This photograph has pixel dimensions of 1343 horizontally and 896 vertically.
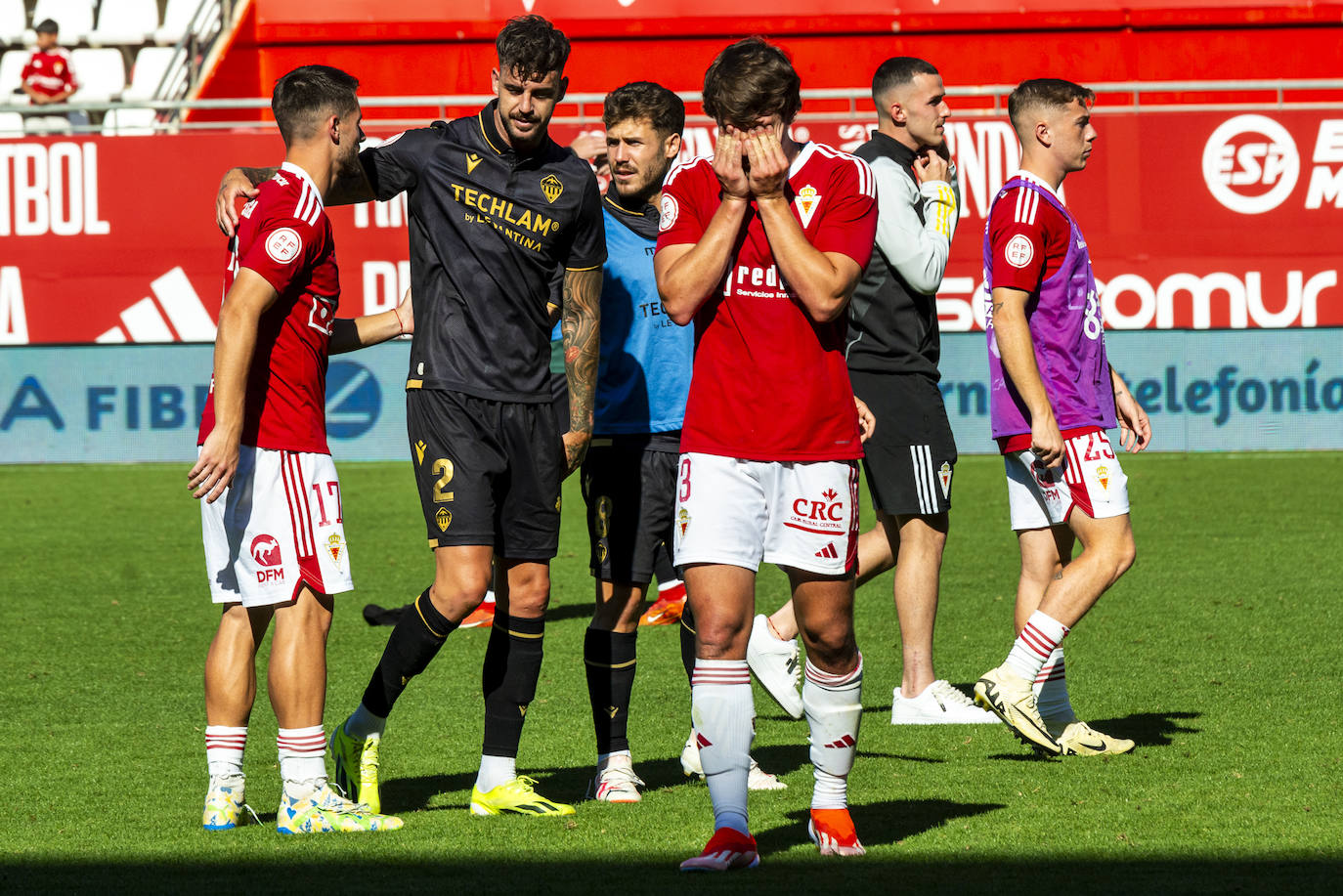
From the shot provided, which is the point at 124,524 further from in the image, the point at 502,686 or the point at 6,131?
the point at 502,686

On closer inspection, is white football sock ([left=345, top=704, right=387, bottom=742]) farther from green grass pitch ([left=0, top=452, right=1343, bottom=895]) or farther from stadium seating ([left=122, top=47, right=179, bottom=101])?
stadium seating ([left=122, top=47, right=179, bottom=101])

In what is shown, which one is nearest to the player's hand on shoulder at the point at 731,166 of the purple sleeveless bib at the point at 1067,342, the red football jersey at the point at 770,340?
the red football jersey at the point at 770,340

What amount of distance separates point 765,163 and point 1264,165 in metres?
14.9

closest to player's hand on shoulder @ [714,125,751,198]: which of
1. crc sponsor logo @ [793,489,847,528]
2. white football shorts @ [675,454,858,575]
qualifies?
white football shorts @ [675,454,858,575]

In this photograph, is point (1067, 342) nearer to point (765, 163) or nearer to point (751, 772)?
point (751, 772)

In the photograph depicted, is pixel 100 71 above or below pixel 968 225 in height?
above

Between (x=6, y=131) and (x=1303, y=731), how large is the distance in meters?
15.5

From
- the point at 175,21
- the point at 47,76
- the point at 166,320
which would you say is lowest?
the point at 166,320

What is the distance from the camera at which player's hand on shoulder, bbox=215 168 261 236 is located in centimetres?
474

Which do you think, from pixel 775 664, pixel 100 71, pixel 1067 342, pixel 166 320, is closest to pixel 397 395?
pixel 166 320

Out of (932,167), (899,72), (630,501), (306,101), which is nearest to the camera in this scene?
(306,101)

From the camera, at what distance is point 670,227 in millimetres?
4109

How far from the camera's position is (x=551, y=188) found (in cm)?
496

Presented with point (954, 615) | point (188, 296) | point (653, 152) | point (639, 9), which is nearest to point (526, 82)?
point (653, 152)
